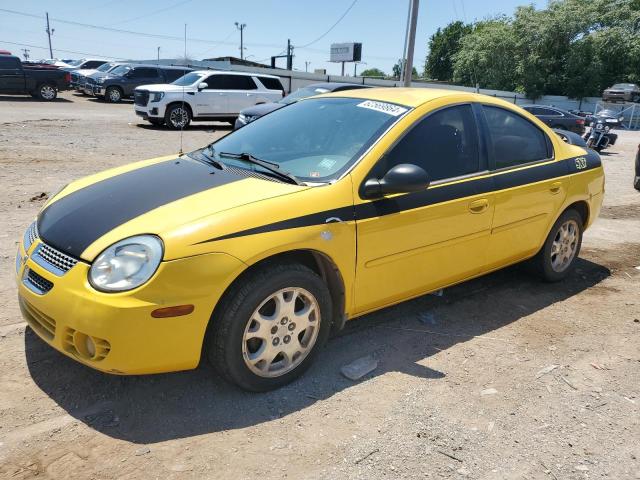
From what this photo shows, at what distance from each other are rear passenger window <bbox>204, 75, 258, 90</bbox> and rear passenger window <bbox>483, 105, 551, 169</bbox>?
44.7ft

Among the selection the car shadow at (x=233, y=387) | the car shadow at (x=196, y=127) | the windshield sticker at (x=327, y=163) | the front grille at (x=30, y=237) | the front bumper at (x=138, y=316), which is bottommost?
the car shadow at (x=196, y=127)

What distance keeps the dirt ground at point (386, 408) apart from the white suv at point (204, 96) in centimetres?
1189

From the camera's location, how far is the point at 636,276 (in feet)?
17.6

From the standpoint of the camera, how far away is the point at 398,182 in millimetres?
3090

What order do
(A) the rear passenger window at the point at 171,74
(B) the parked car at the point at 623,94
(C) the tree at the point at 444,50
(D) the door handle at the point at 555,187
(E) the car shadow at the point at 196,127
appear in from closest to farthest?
(D) the door handle at the point at 555,187 → (E) the car shadow at the point at 196,127 → (A) the rear passenger window at the point at 171,74 → (B) the parked car at the point at 623,94 → (C) the tree at the point at 444,50

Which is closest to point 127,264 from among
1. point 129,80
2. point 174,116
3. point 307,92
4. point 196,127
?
point 307,92

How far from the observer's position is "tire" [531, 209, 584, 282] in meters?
4.69

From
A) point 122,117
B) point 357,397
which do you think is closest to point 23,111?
point 122,117

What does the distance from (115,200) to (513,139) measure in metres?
2.97

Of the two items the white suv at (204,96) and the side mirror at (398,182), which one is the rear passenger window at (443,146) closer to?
the side mirror at (398,182)

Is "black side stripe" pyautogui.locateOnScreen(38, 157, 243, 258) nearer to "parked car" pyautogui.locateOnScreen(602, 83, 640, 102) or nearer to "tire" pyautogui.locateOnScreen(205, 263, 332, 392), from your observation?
"tire" pyautogui.locateOnScreen(205, 263, 332, 392)

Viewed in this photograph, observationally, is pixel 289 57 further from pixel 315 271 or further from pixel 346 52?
pixel 315 271

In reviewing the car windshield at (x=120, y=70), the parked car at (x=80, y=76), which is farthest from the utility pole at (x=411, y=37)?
the parked car at (x=80, y=76)

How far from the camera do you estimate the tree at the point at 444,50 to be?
7250cm
